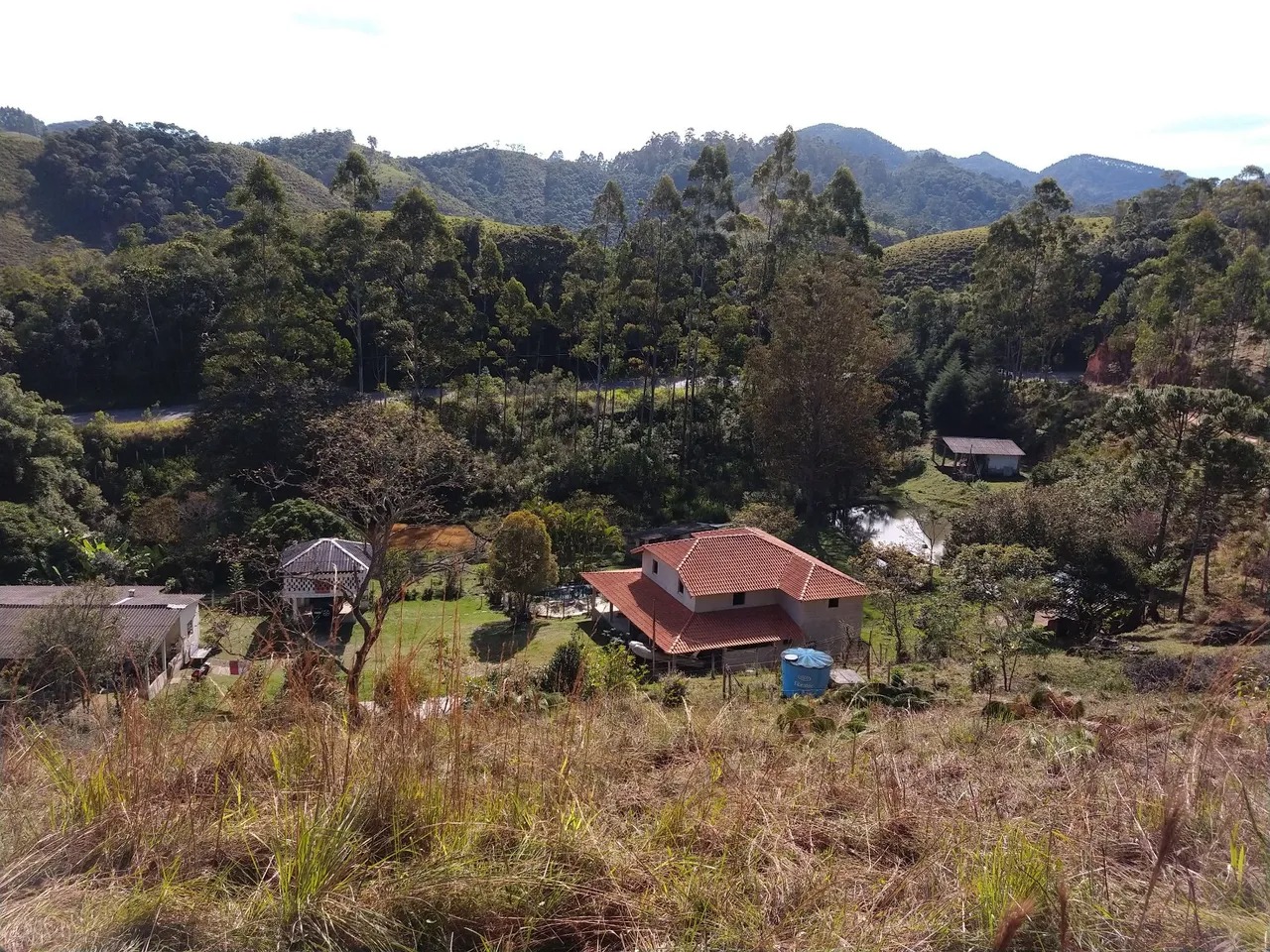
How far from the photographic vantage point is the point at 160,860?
2.41 meters

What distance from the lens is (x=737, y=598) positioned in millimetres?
15625

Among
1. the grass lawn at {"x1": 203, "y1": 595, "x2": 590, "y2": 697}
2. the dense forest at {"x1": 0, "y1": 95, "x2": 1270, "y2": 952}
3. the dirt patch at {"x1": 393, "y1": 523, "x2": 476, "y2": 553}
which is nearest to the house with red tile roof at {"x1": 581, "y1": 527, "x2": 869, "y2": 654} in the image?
the dense forest at {"x1": 0, "y1": 95, "x2": 1270, "y2": 952}

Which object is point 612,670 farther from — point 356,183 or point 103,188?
point 103,188

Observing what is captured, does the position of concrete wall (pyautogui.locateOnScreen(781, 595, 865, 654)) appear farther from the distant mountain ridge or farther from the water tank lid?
the distant mountain ridge

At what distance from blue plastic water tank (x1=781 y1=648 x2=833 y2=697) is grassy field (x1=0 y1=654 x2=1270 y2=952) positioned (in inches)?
282

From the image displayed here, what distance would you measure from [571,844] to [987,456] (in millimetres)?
29039

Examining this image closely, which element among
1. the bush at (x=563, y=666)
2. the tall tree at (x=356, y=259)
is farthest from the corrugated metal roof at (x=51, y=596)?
the tall tree at (x=356, y=259)

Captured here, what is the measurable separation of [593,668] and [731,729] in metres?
5.20

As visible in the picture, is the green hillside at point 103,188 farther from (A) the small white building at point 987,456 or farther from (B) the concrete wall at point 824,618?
(B) the concrete wall at point 824,618

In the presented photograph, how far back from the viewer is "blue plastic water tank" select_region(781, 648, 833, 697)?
10438 mm

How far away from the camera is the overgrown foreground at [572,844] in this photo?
2186 mm

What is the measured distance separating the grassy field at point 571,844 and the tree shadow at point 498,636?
11443 millimetres

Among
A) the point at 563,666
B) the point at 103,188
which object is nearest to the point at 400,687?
the point at 563,666

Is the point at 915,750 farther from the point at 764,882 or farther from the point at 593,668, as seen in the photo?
the point at 593,668
